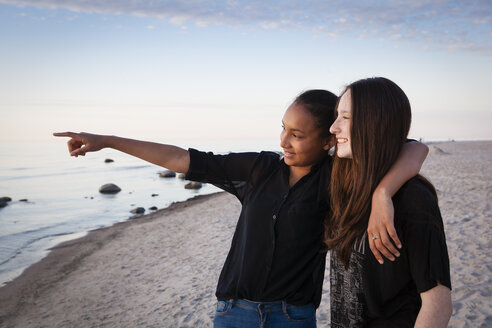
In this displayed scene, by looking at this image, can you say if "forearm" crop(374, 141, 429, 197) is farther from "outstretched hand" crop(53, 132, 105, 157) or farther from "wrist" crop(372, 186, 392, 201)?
"outstretched hand" crop(53, 132, 105, 157)

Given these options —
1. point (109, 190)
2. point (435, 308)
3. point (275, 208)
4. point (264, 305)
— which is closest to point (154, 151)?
point (275, 208)

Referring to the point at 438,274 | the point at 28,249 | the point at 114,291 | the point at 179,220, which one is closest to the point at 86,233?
the point at 28,249

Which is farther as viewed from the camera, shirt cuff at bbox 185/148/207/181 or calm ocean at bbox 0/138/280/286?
calm ocean at bbox 0/138/280/286

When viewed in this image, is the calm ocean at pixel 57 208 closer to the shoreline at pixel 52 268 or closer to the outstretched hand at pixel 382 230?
the shoreline at pixel 52 268

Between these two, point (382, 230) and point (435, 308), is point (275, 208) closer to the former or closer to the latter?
point (382, 230)

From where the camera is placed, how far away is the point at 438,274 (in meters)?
1.59

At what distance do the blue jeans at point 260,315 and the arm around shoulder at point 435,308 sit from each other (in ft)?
2.53

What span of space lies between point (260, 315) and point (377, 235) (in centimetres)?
88

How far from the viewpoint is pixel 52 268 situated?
1138cm

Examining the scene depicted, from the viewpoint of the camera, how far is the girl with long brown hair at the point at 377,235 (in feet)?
5.34

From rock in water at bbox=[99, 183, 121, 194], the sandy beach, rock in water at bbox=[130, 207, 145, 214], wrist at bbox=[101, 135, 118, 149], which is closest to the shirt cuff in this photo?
wrist at bbox=[101, 135, 118, 149]

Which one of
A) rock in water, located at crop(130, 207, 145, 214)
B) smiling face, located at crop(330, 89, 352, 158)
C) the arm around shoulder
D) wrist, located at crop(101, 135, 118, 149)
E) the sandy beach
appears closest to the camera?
the arm around shoulder

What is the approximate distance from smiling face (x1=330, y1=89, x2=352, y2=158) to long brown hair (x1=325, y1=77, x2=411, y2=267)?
0.04 meters

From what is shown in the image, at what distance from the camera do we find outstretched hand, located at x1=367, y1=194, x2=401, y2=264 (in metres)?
1.66
